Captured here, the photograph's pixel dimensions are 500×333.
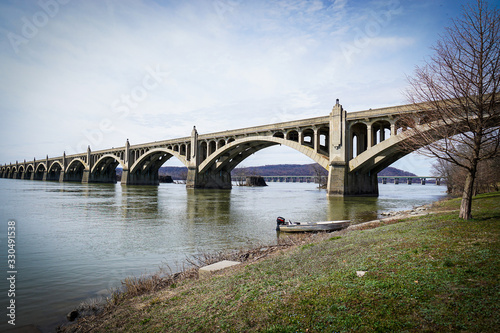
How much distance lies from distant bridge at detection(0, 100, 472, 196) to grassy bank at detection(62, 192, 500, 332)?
24.5 ft

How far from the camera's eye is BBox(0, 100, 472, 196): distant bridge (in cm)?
3922

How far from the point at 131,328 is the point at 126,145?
299 ft

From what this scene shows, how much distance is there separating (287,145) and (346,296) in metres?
45.3

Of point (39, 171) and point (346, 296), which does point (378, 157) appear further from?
point (39, 171)

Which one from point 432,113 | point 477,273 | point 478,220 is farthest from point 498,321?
point 432,113

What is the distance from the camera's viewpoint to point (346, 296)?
4.73m

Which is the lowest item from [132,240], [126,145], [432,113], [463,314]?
[132,240]

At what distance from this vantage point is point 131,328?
4938mm

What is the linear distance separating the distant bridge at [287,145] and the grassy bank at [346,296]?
294 inches

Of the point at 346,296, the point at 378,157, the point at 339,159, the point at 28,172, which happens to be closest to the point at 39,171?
the point at 28,172

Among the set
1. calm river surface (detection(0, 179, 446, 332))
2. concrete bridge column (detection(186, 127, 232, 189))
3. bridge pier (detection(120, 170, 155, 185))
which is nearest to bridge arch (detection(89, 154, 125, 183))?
bridge pier (detection(120, 170, 155, 185))

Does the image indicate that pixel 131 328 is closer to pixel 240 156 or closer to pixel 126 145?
pixel 240 156

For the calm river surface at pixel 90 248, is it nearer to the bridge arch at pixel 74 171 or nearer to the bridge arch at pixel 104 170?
the bridge arch at pixel 104 170

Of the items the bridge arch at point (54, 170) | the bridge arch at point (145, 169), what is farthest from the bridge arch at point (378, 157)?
the bridge arch at point (54, 170)
